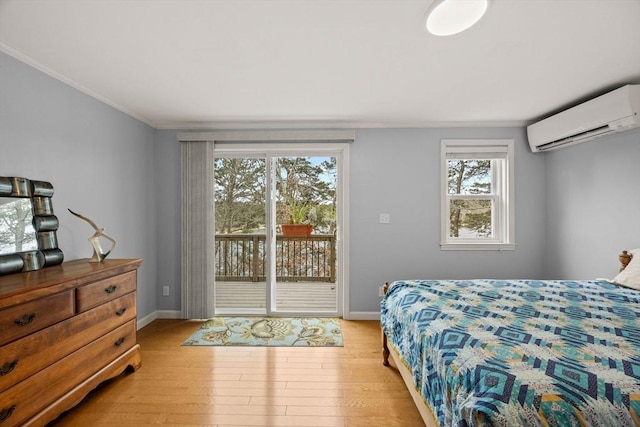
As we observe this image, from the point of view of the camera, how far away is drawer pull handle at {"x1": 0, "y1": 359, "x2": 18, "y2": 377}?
1.52m

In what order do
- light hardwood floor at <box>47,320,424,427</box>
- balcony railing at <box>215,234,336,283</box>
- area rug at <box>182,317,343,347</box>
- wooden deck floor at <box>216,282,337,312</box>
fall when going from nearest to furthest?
1. light hardwood floor at <box>47,320,424,427</box>
2. area rug at <box>182,317,343,347</box>
3. wooden deck floor at <box>216,282,337,312</box>
4. balcony railing at <box>215,234,336,283</box>

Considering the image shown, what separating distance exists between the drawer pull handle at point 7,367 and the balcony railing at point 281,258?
259cm

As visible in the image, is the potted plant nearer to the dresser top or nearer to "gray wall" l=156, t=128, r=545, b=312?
"gray wall" l=156, t=128, r=545, b=312

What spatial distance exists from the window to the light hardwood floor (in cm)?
191

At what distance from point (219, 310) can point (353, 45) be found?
3.45m

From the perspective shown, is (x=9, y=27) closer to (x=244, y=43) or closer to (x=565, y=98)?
(x=244, y=43)

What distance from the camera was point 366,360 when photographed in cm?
276

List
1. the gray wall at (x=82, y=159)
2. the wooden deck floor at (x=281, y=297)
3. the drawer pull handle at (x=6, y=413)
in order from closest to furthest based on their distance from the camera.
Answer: the drawer pull handle at (x=6, y=413) < the gray wall at (x=82, y=159) < the wooden deck floor at (x=281, y=297)

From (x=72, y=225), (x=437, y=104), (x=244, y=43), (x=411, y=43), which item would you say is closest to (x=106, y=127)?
(x=72, y=225)

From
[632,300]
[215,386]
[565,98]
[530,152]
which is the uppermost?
[565,98]

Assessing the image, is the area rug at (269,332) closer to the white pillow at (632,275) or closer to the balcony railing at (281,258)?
the balcony railing at (281,258)

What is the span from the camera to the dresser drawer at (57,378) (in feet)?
5.17

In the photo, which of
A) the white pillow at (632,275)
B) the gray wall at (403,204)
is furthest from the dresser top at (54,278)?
the white pillow at (632,275)

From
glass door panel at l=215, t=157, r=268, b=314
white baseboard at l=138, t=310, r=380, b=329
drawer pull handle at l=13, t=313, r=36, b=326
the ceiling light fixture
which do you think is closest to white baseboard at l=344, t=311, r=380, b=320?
white baseboard at l=138, t=310, r=380, b=329
